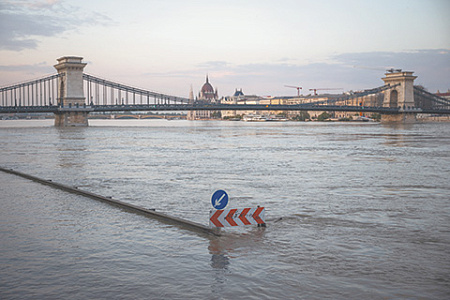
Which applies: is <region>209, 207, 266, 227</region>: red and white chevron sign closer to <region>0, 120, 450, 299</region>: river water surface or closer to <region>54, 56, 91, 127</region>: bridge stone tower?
<region>0, 120, 450, 299</region>: river water surface

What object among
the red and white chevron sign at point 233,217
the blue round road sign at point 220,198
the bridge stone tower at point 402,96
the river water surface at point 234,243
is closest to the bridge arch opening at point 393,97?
the bridge stone tower at point 402,96

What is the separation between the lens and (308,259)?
855 centimetres

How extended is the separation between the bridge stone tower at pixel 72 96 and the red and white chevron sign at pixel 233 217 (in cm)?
8657

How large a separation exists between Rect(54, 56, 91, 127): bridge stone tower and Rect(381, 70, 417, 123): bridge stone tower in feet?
234

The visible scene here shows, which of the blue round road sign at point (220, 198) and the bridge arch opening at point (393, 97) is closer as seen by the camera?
the blue round road sign at point (220, 198)

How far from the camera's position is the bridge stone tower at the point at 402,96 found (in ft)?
401

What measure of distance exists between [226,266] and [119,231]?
3141 mm

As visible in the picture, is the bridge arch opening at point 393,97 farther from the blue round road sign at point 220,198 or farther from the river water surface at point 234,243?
the blue round road sign at point 220,198

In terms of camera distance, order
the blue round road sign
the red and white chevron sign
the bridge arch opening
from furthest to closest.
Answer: the bridge arch opening < the red and white chevron sign < the blue round road sign

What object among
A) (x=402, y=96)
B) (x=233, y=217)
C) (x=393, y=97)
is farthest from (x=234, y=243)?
(x=393, y=97)

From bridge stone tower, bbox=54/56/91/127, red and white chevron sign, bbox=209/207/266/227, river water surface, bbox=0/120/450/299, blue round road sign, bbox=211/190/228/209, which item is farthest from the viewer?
bridge stone tower, bbox=54/56/91/127

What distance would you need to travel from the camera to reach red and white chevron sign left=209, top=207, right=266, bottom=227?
9.66 meters

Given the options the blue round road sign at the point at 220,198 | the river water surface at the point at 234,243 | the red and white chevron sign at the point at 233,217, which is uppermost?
the blue round road sign at the point at 220,198

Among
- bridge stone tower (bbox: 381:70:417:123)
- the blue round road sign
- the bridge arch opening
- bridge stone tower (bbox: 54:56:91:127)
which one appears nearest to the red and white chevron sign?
the blue round road sign
